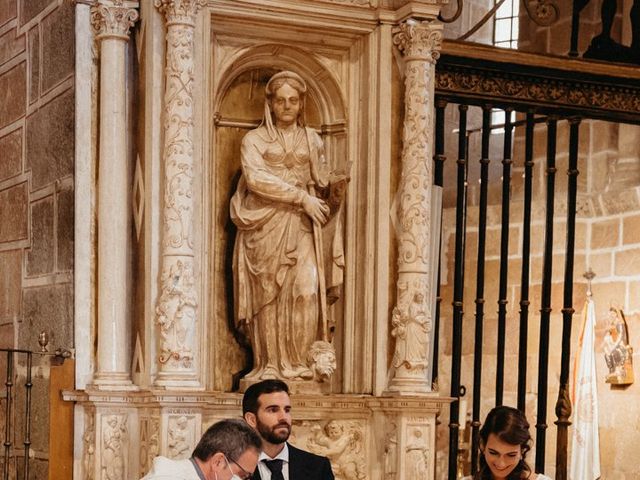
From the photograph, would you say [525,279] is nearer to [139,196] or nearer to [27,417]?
[139,196]

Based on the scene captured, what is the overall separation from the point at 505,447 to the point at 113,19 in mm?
2872

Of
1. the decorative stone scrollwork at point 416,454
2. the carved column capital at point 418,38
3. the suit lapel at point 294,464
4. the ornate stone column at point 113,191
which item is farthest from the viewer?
the carved column capital at point 418,38

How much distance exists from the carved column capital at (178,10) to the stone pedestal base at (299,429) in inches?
69.7

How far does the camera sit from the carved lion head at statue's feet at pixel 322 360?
7.81 m

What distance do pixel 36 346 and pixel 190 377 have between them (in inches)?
47.9

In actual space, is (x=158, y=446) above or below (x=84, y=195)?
below

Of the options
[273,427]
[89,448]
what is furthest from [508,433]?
[89,448]

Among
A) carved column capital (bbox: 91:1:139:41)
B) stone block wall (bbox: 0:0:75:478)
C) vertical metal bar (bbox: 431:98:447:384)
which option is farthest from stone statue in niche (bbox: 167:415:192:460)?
carved column capital (bbox: 91:1:139:41)

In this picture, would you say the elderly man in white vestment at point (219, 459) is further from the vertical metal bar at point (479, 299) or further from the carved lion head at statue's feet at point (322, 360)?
the vertical metal bar at point (479, 299)

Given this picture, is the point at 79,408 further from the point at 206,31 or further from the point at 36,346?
the point at 206,31

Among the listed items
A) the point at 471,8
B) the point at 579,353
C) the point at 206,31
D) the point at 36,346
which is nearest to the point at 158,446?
the point at 36,346

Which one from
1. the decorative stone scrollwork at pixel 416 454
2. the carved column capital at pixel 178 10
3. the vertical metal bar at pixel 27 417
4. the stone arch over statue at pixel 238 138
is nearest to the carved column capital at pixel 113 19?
the carved column capital at pixel 178 10

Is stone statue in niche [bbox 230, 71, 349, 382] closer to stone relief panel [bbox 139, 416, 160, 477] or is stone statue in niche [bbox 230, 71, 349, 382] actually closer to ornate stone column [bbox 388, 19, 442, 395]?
ornate stone column [bbox 388, 19, 442, 395]

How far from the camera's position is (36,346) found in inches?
322
